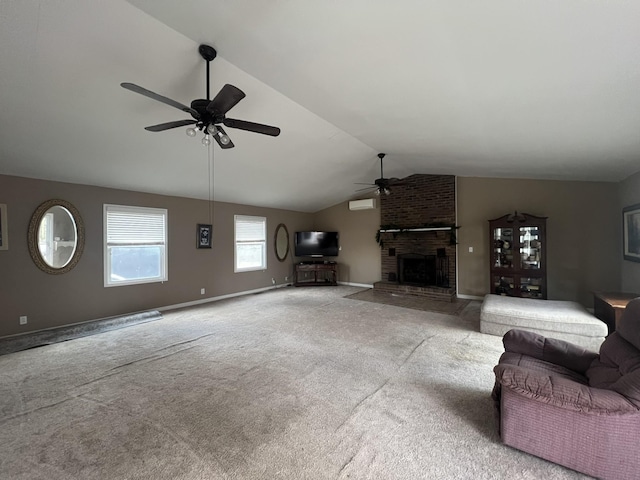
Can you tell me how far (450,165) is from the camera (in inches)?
221

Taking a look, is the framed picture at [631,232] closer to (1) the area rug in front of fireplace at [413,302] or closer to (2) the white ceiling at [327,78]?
(2) the white ceiling at [327,78]

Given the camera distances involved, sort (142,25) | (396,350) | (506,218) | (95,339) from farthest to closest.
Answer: (506,218)
(95,339)
(396,350)
(142,25)

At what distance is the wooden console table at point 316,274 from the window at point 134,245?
142 inches

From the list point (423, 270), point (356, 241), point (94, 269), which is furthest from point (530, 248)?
point (94, 269)

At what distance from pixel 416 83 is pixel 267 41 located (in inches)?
52.7

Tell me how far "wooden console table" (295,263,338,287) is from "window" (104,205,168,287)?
3614 mm

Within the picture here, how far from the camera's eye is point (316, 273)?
8344 millimetres

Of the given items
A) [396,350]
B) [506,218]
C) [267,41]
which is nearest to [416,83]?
[267,41]

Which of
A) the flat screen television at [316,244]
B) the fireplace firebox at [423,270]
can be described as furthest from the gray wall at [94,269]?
the fireplace firebox at [423,270]

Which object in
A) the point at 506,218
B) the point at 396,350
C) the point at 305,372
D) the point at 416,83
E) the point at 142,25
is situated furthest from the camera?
Result: the point at 506,218

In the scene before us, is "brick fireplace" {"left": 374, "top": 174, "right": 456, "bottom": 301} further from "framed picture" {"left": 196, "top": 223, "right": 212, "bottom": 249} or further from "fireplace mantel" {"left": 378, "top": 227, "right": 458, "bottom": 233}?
"framed picture" {"left": 196, "top": 223, "right": 212, "bottom": 249}

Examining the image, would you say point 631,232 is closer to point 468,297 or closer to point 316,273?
point 468,297

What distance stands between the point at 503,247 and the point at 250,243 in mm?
5728

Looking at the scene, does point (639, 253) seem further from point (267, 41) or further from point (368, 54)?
point (267, 41)
